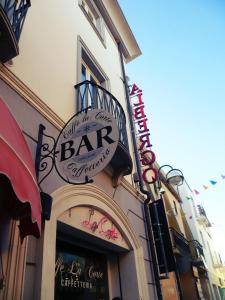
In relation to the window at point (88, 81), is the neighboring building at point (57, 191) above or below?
below

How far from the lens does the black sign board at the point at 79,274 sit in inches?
158

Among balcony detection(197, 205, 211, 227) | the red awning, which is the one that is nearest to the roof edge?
the red awning

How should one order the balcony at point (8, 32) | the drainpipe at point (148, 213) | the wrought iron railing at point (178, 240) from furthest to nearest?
the wrought iron railing at point (178, 240) < the drainpipe at point (148, 213) < the balcony at point (8, 32)

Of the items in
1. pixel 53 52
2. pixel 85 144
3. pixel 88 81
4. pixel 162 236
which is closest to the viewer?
pixel 85 144

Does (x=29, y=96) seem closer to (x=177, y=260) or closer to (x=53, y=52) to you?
(x=53, y=52)

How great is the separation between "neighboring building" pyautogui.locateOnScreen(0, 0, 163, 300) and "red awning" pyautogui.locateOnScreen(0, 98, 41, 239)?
0.03ft

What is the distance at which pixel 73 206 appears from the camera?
414 centimetres

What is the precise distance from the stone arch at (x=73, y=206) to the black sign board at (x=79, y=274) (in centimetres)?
71

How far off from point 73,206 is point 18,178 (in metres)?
1.92

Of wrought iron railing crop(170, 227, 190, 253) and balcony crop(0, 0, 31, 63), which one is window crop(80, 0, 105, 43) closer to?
balcony crop(0, 0, 31, 63)

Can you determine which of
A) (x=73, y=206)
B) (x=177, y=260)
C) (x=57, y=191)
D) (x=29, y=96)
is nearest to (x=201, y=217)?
(x=177, y=260)

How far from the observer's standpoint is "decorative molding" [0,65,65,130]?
144 inches

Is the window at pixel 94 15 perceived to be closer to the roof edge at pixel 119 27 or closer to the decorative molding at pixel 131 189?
the roof edge at pixel 119 27

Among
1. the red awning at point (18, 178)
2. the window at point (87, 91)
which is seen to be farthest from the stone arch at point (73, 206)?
the window at point (87, 91)
